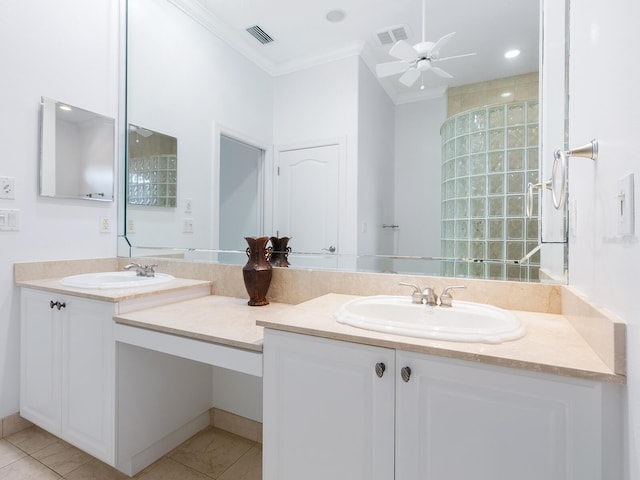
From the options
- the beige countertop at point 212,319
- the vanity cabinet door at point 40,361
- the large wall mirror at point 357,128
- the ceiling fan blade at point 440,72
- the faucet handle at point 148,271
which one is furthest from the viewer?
the faucet handle at point 148,271

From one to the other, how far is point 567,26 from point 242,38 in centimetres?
166

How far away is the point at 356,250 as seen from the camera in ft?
5.27

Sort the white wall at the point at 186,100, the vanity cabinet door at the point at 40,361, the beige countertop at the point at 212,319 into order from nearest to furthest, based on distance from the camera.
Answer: the beige countertop at the point at 212,319
the vanity cabinet door at the point at 40,361
the white wall at the point at 186,100

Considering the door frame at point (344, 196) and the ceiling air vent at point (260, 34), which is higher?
the ceiling air vent at point (260, 34)

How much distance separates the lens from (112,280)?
205 cm

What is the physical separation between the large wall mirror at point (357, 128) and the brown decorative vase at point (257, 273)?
203 millimetres

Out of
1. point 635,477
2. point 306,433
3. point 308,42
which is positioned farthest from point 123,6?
point 635,477

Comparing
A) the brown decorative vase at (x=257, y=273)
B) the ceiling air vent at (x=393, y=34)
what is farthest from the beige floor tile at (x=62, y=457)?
the ceiling air vent at (x=393, y=34)

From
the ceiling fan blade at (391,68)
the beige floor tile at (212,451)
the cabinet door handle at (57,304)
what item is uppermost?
the ceiling fan blade at (391,68)

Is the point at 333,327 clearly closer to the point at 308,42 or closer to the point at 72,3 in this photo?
the point at 308,42

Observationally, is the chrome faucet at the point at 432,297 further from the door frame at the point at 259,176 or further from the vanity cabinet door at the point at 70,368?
the vanity cabinet door at the point at 70,368

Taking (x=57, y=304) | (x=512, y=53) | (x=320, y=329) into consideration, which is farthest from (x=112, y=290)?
(x=512, y=53)

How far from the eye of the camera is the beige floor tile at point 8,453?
158 centimetres

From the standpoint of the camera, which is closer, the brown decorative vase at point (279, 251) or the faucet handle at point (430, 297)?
the faucet handle at point (430, 297)
